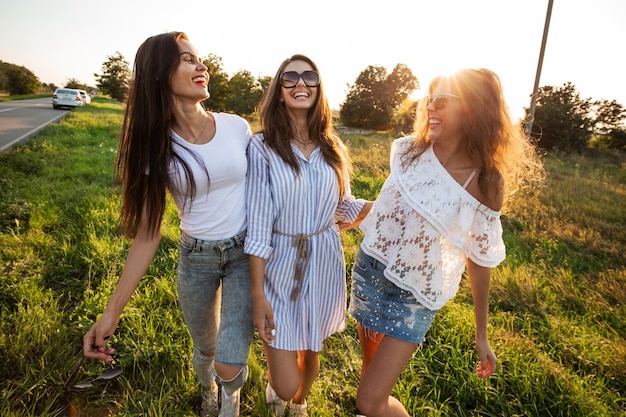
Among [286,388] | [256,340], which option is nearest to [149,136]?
[286,388]

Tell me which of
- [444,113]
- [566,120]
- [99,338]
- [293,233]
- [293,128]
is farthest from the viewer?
[566,120]

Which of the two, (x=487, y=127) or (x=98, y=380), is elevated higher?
(x=487, y=127)

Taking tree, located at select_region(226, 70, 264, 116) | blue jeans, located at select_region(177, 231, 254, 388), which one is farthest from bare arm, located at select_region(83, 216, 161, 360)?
tree, located at select_region(226, 70, 264, 116)

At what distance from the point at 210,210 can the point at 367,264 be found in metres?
0.89

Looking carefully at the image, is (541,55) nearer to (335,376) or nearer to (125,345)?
(335,376)

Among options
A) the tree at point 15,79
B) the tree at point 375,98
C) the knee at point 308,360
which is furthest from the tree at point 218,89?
Answer: the tree at point 15,79

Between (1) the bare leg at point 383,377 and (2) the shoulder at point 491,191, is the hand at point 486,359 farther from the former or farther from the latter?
(2) the shoulder at point 491,191

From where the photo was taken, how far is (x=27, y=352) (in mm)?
2236

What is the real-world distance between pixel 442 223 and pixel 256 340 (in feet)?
5.99

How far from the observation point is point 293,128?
76.2 inches

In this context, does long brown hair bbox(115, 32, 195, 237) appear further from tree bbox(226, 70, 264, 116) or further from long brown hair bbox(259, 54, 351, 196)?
tree bbox(226, 70, 264, 116)

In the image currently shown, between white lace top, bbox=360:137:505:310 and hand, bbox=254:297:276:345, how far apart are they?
2.05 ft

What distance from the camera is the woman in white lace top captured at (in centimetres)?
165

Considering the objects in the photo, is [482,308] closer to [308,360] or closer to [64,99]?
[308,360]
